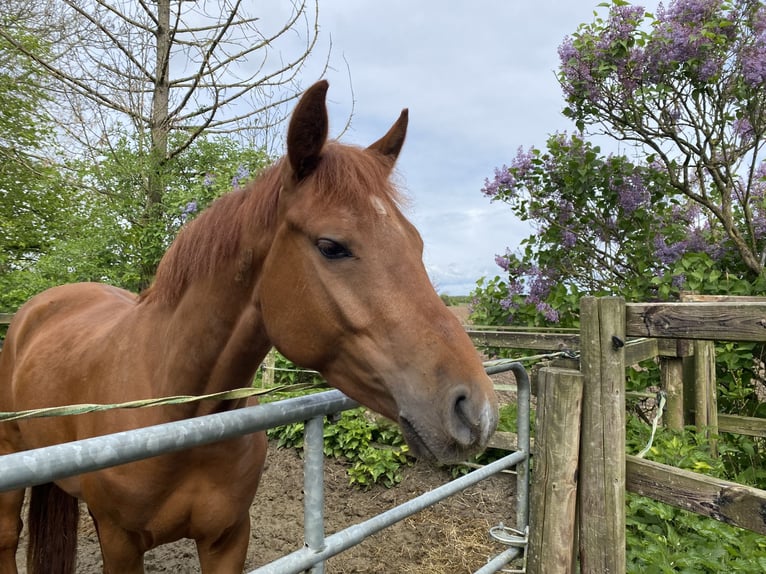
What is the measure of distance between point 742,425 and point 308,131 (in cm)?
424

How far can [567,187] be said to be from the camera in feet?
15.6

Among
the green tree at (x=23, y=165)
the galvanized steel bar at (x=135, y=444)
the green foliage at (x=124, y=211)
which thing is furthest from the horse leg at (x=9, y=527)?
the green tree at (x=23, y=165)

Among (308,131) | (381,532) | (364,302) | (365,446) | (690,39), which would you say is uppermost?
(690,39)

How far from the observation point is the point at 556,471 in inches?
78.7

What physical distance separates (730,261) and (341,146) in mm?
4340

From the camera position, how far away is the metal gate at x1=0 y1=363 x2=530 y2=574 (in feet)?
2.29

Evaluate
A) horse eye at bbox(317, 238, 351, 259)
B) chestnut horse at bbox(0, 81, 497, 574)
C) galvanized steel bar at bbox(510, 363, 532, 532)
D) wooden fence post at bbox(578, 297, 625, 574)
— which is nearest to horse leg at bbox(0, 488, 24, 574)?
chestnut horse at bbox(0, 81, 497, 574)

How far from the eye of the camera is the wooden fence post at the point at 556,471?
196 cm

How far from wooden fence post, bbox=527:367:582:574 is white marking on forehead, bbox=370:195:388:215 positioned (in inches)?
46.1

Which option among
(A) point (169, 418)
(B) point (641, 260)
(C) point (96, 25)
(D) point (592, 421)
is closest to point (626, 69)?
(B) point (641, 260)

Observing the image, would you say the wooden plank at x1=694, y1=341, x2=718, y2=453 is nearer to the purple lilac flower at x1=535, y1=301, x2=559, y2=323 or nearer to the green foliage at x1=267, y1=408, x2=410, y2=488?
the purple lilac flower at x1=535, y1=301, x2=559, y2=323

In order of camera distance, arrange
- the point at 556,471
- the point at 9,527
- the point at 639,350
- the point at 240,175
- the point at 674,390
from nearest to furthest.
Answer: the point at 556,471, the point at 9,527, the point at 639,350, the point at 674,390, the point at 240,175

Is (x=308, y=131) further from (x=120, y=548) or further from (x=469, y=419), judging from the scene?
(x=120, y=548)

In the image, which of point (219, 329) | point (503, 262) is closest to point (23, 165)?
point (503, 262)
